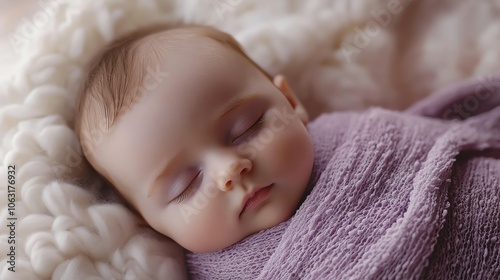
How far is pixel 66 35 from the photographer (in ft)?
3.43

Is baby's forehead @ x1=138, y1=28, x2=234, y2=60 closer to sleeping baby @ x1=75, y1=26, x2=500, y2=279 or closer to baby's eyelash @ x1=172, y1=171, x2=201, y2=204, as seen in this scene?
sleeping baby @ x1=75, y1=26, x2=500, y2=279

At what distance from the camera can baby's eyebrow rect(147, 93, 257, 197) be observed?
87cm

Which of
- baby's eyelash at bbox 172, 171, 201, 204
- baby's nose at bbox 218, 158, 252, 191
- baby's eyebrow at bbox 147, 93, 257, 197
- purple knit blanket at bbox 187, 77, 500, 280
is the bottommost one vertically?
purple knit blanket at bbox 187, 77, 500, 280

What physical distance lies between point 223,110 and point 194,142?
0.07 metres

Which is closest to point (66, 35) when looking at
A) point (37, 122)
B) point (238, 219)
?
point (37, 122)

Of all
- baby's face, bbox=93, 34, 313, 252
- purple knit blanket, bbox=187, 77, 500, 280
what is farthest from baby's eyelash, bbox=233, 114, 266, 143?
purple knit blanket, bbox=187, 77, 500, 280

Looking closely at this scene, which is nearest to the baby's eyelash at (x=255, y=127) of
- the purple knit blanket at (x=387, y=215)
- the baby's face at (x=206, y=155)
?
the baby's face at (x=206, y=155)

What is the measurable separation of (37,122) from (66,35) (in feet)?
0.62

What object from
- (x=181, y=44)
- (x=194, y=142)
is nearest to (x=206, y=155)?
(x=194, y=142)

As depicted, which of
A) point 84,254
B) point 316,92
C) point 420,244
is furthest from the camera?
point 316,92

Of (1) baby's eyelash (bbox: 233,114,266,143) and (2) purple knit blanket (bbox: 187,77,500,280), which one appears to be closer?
Result: (2) purple knit blanket (bbox: 187,77,500,280)

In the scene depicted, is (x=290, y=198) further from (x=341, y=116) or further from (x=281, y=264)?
(x=341, y=116)

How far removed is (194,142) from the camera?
867mm

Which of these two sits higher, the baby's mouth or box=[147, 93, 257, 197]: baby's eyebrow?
box=[147, 93, 257, 197]: baby's eyebrow
